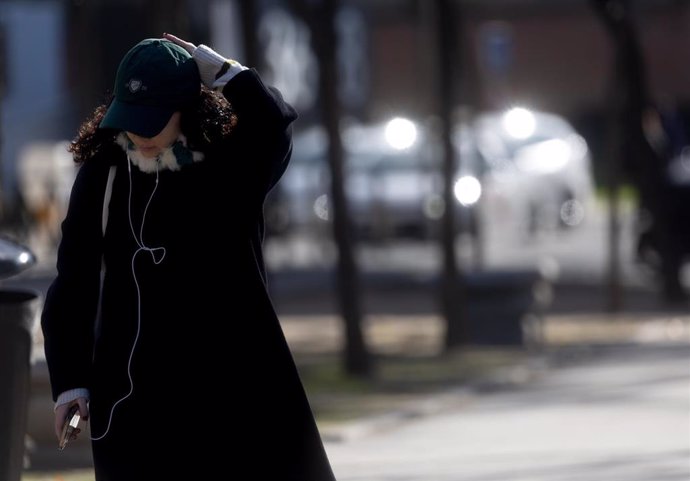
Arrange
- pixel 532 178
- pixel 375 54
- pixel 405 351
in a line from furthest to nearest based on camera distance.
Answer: pixel 375 54
pixel 532 178
pixel 405 351

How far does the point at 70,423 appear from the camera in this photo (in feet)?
15.5

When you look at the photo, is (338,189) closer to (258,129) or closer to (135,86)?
(258,129)

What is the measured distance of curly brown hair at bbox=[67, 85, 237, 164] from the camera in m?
4.65

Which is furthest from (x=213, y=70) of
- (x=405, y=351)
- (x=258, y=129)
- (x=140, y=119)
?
(x=405, y=351)

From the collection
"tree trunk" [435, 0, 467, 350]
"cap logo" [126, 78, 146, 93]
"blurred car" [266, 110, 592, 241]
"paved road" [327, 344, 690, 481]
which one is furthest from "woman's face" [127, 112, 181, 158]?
"blurred car" [266, 110, 592, 241]

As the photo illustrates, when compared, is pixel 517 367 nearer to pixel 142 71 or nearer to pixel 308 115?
pixel 142 71

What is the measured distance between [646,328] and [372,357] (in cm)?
415

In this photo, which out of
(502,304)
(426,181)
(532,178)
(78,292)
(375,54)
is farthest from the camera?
(375,54)

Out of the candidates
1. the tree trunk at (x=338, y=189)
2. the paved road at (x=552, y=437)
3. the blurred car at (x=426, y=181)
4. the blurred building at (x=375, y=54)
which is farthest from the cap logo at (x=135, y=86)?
the blurred building at (x=375, y=54)

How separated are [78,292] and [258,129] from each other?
25.5 inches

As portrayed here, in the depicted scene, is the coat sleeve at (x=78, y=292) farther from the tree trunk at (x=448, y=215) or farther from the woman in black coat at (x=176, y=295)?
the tree trunk at (x=448, y=215)

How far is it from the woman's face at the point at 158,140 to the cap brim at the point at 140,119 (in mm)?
21

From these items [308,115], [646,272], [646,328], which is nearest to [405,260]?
[646,272]

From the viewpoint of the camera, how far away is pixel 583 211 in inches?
1227
